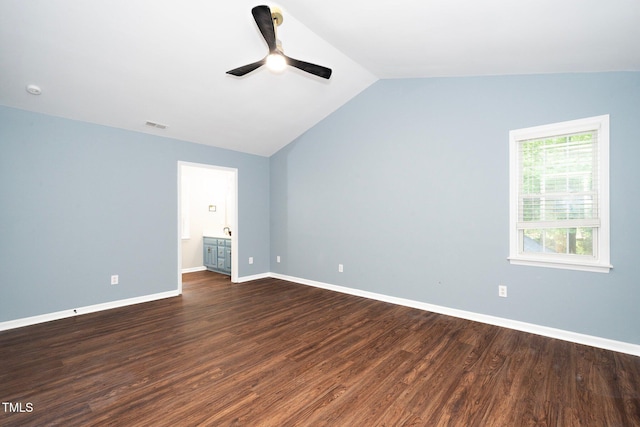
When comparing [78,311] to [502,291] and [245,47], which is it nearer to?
[245,47]

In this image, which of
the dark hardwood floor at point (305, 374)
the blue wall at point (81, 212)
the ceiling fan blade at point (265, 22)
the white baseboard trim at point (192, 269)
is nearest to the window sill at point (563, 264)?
the dark hardwood floor at point (305, 374)

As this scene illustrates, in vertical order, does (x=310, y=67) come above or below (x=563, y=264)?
above

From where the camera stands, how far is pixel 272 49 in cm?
239

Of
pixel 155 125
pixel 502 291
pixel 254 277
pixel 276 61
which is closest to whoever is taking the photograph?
pixel 276 61

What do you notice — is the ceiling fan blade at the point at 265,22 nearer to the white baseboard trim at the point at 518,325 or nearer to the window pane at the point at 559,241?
the window pane at the point at 559,241

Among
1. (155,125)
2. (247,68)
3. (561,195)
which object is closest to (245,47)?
(247,68)

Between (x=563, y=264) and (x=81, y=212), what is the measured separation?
5700 mm

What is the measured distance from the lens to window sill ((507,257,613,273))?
272 centimetres

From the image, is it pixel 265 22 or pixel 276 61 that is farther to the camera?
pixel 276 61

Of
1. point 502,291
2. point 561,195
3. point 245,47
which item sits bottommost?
point 502,291

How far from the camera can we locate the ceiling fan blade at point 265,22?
197cm

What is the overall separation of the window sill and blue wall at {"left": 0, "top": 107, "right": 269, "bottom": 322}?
188 inches

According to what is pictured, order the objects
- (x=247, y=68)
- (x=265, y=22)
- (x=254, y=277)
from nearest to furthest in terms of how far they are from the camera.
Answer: (x=265, y=22)
(x=247, y=68)
(x=254, y=277)

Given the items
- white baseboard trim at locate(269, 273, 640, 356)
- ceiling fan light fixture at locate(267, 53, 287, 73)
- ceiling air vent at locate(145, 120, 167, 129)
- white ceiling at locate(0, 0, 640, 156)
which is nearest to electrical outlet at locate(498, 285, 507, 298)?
white baseboard trim at locate(269, 273, 640, 356)
